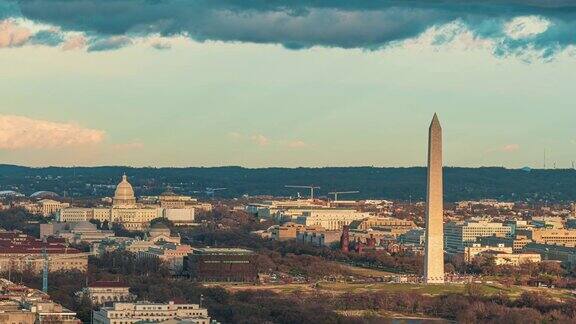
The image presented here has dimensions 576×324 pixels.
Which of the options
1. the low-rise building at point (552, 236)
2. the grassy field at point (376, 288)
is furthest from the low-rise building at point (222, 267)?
the low-rise building at point (552, 236)

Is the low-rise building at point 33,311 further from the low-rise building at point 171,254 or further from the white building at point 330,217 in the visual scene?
the white building at point 330,217

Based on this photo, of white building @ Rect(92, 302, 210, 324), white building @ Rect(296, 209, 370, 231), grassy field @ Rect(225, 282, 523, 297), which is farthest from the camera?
white building @ Rect(296, 209, 370, 231)

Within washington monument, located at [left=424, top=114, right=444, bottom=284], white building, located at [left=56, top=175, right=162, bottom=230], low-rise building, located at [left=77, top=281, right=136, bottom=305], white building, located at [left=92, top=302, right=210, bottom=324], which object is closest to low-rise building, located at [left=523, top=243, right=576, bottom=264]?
washington monument, located at [left=424, top=114, right=444, bottom=284]

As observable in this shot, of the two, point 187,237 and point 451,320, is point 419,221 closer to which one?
point 187,237

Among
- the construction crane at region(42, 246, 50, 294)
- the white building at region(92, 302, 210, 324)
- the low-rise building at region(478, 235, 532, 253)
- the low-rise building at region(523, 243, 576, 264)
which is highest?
the low-rise building at region(478, 235, 532, 253)

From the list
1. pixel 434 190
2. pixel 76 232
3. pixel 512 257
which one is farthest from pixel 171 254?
pixel 76 232

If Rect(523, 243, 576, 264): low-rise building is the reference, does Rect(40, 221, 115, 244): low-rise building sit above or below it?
above

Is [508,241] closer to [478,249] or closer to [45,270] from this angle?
[478,249]

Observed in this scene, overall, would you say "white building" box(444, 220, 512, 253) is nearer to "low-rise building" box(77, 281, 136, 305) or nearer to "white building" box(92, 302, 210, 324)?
"low-rise building" box(77, 281, 136, 305)
